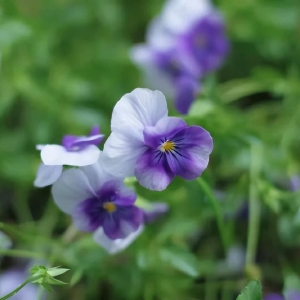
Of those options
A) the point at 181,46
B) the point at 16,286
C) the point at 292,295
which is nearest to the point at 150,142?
the point at 292,295

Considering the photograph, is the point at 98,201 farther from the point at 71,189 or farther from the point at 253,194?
the point at 253,194

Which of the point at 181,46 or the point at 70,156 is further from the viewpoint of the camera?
the point at 181,46

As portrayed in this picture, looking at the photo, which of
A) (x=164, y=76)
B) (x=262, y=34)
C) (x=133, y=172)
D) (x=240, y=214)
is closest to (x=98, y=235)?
(x=133, y=172)

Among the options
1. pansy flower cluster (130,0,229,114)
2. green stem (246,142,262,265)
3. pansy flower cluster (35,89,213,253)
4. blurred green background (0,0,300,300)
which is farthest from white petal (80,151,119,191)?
pansy flower cluster (130,0,229,114)

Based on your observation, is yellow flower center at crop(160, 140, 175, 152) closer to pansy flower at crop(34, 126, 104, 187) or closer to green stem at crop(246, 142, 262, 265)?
pansy flower at crop(34, 126, 104, 187)

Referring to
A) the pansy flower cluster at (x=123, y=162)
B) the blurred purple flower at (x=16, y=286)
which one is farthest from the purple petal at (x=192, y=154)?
the blurred purple flower at (x=16, y=286)

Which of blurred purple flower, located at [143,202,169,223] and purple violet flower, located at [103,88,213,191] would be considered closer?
purple violet flower, located at [103,88,213,191]

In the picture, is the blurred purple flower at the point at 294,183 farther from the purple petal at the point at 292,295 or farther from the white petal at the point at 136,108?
the white petal at the point at 136,108
